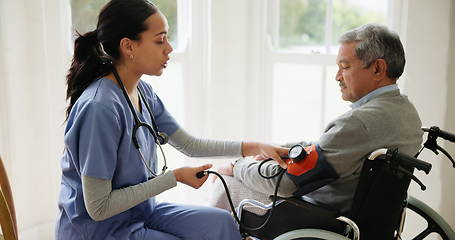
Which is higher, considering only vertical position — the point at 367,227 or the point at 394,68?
the point at 394,68

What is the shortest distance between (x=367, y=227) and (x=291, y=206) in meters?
0.22

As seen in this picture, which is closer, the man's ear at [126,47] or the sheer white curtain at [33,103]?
the man's ear at [126,47]

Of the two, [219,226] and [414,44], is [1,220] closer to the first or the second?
[219,226]

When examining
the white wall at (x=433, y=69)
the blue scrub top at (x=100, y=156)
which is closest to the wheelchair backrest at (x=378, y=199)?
the blue scrub top at (x=100, y=156)

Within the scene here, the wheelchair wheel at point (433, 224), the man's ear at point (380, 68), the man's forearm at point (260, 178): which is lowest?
the wheelchair wheel at point (433, 224)

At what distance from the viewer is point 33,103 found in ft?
6.48

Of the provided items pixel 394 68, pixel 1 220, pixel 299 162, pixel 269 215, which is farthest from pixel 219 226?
pixel 394 68

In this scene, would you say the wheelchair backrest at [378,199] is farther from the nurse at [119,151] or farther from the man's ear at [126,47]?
the man's ear at [126,47]

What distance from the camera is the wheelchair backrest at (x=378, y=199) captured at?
4.25 ft

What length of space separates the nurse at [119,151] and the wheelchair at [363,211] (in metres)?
0.15

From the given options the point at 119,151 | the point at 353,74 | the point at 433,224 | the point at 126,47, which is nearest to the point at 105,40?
the point at 126,47

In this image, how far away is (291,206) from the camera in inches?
56.4

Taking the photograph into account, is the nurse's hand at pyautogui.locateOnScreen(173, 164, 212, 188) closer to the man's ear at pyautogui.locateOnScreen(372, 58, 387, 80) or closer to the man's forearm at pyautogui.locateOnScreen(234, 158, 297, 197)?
the man's forearm at pyautogui.locateOnScreen(234, 158, 297, 197)

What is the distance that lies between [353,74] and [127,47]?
0.70 m
